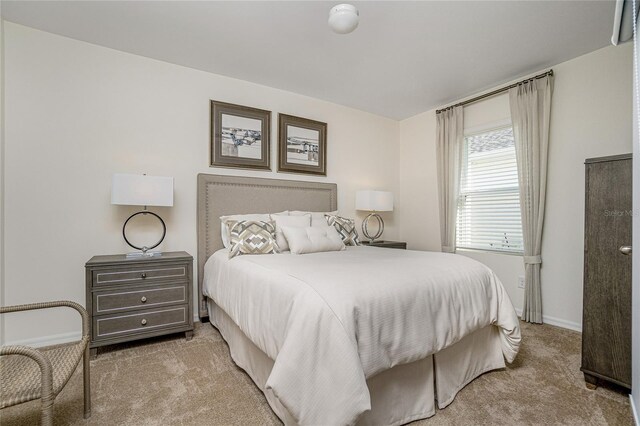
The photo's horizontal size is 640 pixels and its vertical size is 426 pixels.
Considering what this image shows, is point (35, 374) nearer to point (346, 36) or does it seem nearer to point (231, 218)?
point (231, 218)

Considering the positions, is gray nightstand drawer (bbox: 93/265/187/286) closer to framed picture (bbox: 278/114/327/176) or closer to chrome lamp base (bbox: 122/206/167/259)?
chrome lamp base (bbox: 122/206/167/259)

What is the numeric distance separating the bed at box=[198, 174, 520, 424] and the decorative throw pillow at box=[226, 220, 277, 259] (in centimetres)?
17

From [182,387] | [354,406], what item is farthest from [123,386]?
[354,406]

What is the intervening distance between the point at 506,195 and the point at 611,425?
2355 millimetres

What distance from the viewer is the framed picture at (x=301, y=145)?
11.7ft

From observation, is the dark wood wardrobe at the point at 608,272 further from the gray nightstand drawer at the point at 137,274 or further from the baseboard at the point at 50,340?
the baseboard at the point at 50,340

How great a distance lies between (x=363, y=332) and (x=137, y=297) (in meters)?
1.96

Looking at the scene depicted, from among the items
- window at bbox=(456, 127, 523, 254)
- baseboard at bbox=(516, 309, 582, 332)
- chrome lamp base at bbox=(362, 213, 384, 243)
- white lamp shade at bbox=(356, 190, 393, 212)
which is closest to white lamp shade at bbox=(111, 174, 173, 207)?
white lamp shade at bbox=(356, 190, 393, 212)

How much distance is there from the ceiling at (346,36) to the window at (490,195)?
28.0 inches

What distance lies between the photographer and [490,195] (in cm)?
353

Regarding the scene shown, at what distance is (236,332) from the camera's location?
2.17m

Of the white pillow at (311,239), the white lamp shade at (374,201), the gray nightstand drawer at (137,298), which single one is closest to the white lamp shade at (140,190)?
the gray nightstand drawer at (137,298)

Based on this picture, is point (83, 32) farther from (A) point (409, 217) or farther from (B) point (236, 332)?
(A) point (409, 217)

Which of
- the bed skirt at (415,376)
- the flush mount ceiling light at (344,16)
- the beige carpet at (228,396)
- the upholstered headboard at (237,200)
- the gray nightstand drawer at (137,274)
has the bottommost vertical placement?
the beige carpet at (228,396)
